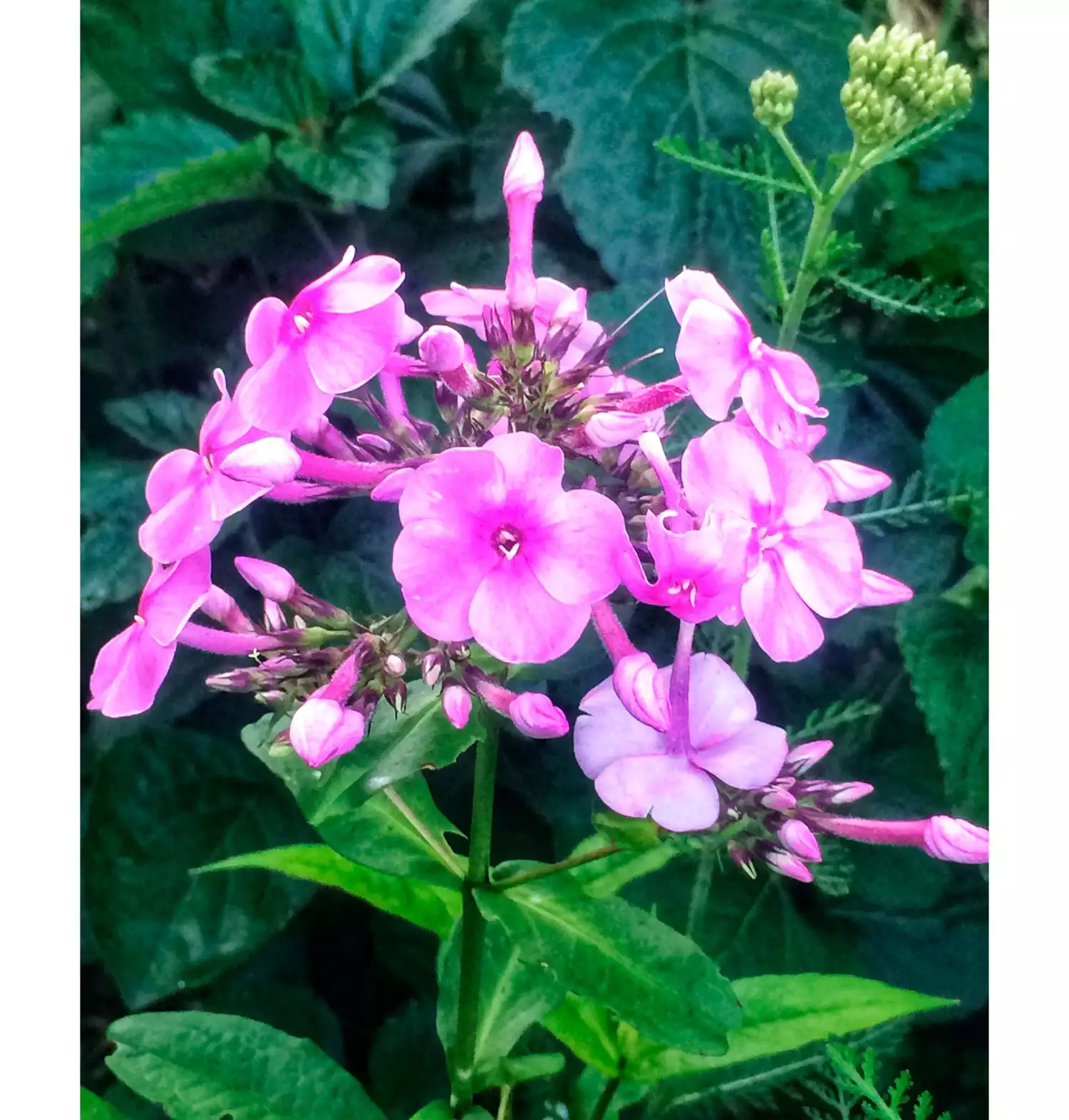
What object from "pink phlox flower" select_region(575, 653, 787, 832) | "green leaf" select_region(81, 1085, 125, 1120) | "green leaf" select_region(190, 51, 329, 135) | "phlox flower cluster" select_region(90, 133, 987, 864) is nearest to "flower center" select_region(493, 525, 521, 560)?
"phlox flower cluster" select_region(90, 133, 987, 864)

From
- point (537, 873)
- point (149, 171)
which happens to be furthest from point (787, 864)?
point (149, 171)

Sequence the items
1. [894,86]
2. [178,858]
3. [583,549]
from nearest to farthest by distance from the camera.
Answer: [583,549]
[894,86]
[178,858]

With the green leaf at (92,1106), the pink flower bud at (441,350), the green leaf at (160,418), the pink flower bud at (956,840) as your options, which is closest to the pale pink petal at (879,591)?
the pink flower bud at (956,840)

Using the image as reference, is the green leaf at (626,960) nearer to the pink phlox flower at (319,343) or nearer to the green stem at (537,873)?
the green stem at (537,873)

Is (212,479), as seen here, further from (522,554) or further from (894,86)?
(894,86)

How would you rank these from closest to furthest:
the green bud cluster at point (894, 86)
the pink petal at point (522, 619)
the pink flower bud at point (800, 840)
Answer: the pink petal at point (522, 619)
the pink flower bud at point (800, 840)
the green bud cluster at point (894, 86)

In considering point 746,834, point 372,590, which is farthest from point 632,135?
point 746,834
